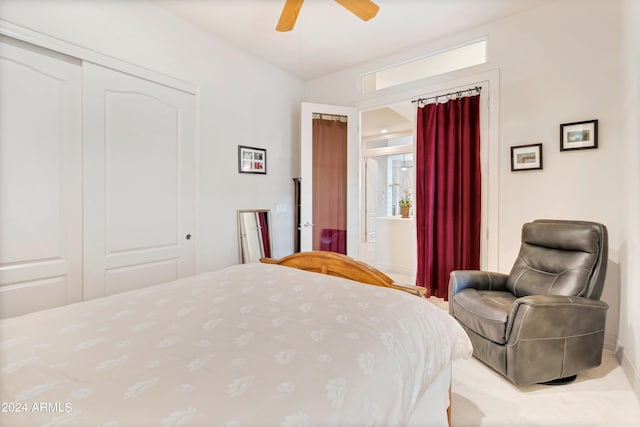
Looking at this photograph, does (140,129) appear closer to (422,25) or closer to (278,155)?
(278,155)

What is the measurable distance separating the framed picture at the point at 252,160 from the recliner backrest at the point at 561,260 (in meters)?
2.79

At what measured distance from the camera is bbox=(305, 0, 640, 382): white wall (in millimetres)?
2369

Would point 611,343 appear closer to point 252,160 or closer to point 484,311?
point 484,311

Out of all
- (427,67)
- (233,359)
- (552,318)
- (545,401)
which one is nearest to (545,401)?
(545,401)

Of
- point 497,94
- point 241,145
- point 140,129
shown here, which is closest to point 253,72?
point 241,145

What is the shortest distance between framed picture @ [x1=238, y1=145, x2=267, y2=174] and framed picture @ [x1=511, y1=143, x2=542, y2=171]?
105 inches

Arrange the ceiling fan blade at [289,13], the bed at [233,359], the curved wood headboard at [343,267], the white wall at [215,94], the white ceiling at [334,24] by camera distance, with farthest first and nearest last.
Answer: the white ceiling at [334,24] < the white wall at [215,94] < the ceiling fan blade at [289,13] < the curved wood headboard at [343,267] < the bed at [233,359]

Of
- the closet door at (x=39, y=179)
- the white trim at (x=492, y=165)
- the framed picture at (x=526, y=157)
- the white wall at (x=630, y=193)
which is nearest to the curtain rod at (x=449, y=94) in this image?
the white trim at (x=492, y=165)

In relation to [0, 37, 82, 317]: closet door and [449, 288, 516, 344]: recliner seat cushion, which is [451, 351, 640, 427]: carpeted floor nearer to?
[449, 288, 516, 344]: recliner seat cushion

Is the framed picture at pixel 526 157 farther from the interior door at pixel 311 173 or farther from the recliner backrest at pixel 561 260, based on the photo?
the interior door at pixel 311 173

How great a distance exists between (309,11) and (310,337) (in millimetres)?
2805

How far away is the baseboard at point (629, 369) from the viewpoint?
184 centimetres

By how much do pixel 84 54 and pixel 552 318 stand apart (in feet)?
12.1

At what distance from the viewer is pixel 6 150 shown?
187 cm
